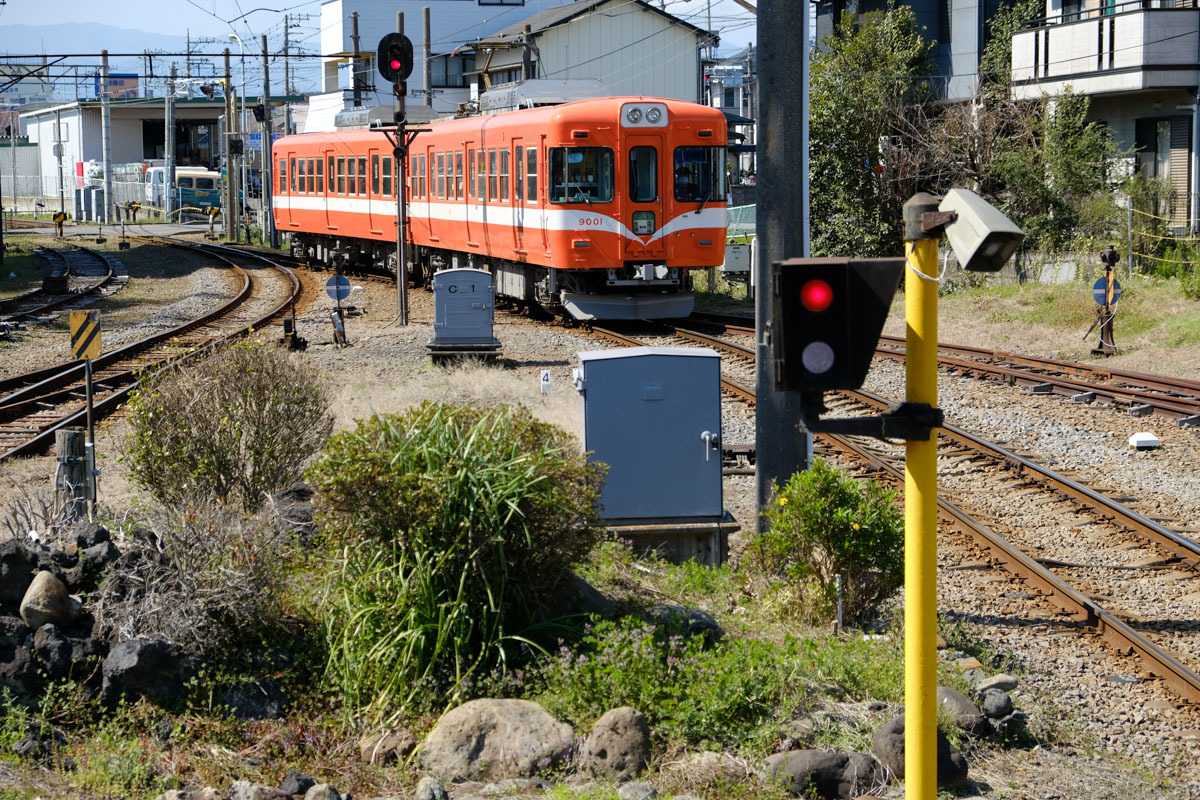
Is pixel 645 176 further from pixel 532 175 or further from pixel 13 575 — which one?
pixel 13 575

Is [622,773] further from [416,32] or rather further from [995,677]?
[416,32]

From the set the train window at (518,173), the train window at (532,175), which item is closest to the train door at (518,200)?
the train window at (518,173)

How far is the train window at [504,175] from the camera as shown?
21375 mm

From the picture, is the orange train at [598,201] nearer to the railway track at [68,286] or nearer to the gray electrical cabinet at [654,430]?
the railway track at [68,286]

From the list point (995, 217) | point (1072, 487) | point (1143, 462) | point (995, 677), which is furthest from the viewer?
point (1143, 462)

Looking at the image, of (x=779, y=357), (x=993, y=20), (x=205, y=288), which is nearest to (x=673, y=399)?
(x=779, y=357)

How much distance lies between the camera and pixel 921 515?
3359 mm

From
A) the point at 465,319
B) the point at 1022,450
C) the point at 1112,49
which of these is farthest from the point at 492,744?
the point at 1112,49

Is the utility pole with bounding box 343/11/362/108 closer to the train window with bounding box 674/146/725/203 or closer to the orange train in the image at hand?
the orange train

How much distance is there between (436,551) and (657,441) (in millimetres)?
2809

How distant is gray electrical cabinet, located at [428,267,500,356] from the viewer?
16422 mm

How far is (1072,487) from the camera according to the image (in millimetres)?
10531

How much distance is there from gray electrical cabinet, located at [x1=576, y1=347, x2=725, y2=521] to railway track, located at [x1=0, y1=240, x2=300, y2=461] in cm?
280

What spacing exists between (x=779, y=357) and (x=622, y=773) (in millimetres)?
2227
